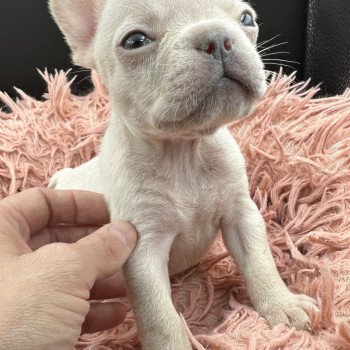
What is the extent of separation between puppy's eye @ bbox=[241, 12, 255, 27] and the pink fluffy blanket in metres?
0.65

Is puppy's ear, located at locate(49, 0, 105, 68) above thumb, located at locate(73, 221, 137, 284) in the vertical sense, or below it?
above

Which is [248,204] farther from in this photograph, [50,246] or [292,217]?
[50,246]

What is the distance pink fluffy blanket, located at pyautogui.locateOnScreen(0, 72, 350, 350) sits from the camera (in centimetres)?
158

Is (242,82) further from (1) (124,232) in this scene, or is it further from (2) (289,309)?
(2) (289,309)

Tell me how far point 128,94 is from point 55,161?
113cm

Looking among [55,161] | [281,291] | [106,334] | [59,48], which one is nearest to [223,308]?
[281,291]

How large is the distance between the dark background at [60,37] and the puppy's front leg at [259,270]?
1.06 metres

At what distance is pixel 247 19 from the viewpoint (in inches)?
62.6

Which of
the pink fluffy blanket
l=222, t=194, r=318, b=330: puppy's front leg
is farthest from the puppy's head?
the pink fluffy blanket

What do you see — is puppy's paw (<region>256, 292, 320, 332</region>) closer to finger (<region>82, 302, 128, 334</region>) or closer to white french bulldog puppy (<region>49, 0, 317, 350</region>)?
white french bulldog puppy (<region>49, 0, 317, 350</region>)

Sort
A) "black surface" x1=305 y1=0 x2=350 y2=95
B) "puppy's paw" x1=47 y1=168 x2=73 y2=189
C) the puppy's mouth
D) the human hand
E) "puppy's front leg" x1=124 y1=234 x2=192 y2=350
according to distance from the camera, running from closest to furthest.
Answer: the human hand < the puppy's mouth < "puppy's front leg" x1=124 y1=234 x2=192 y2=350 < "puppy's paw" x1=47 y1=168 x2=73 y2=189 < "black surface" x1=305 y1=0 x2=350 y2=95

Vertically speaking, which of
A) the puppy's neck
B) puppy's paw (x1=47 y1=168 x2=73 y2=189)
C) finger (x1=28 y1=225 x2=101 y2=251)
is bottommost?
puppy's paw (x1=47 y1=168 x2=73 y2=189)

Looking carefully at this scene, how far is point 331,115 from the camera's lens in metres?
2.29

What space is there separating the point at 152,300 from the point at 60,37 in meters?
1.71
